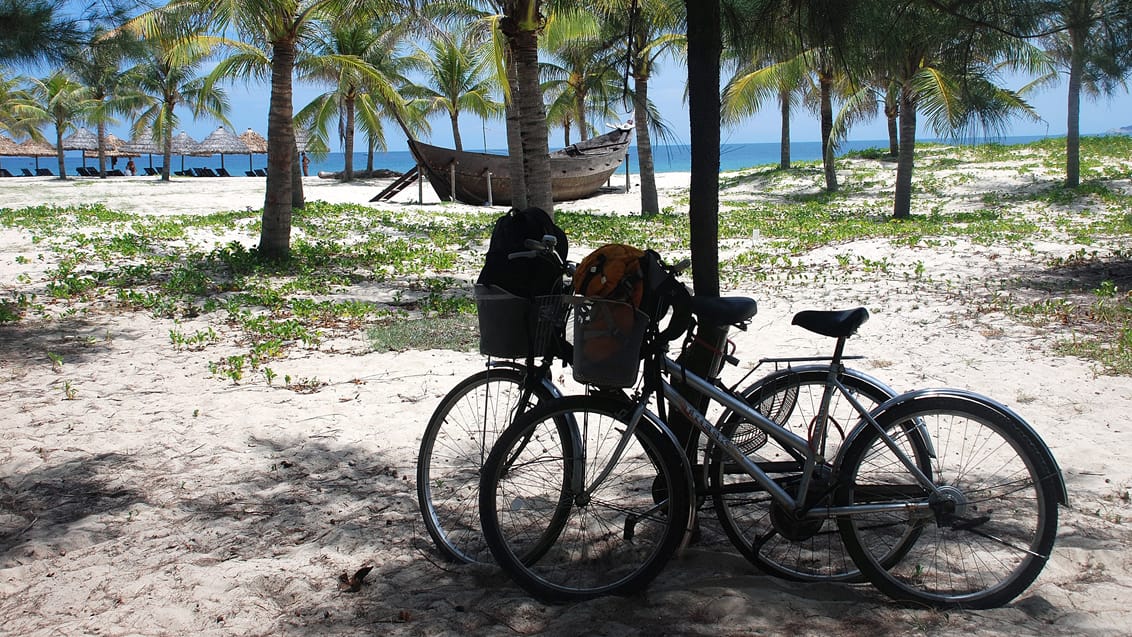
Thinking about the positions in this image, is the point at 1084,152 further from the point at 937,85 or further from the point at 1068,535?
the point at 1068,535

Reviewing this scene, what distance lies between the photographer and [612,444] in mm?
3041

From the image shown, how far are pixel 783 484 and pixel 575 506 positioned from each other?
2.61 ft

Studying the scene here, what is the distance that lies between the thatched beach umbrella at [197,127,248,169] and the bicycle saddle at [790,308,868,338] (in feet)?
175

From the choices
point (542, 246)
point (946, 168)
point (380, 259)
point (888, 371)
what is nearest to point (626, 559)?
point (542, 246)

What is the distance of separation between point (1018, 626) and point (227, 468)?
379 cm

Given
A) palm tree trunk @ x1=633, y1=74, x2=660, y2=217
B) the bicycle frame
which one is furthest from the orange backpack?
palm tree trunk @ x1=633, y1=74, x2=660, y2=217

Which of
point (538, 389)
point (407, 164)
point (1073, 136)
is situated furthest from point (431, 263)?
point (407, 164)

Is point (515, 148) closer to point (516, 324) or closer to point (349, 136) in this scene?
point (516, 324)

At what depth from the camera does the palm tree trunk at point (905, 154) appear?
16281mm

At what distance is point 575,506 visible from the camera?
313 centimetres

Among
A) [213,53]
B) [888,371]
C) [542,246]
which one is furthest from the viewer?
[213,53]

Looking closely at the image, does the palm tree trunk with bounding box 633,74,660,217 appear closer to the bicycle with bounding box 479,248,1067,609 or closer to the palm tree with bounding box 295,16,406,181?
the palm tree with bounding box 295,16,406,181

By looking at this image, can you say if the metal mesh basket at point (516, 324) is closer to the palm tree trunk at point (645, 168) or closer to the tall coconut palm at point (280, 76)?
the tall coconut palm at point (280, 76)

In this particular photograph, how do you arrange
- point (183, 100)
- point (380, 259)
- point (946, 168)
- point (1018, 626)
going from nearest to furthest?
point (1018, 626) → point (380, 259) → point (946, 168) → point (183, 100)
